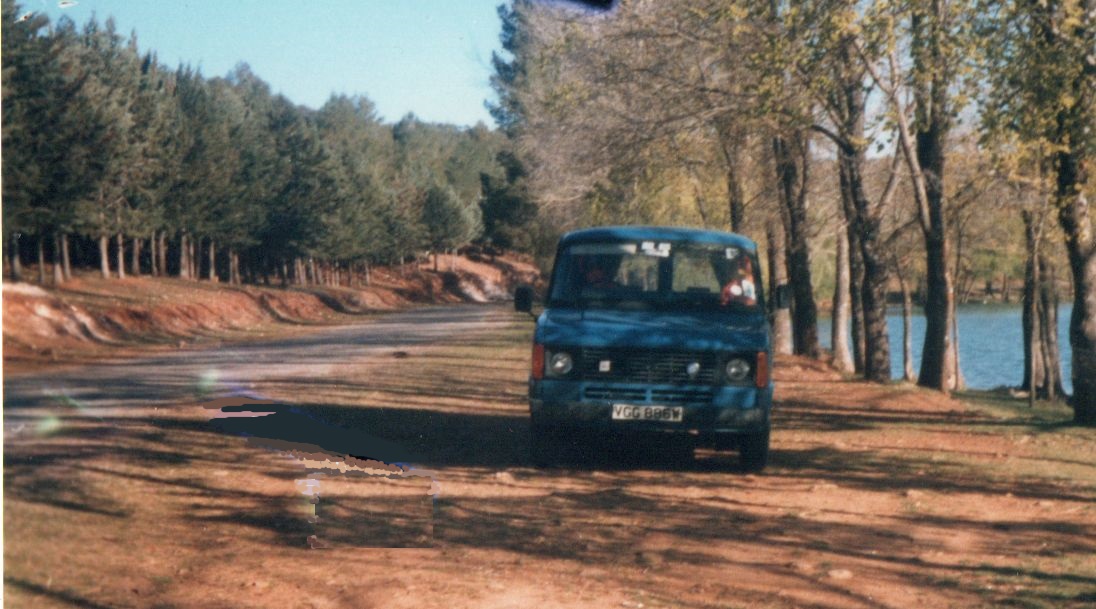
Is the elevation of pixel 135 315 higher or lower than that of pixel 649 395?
higher

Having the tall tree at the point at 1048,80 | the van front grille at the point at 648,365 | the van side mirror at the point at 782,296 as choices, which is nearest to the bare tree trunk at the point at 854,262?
the tall tree at the point at 1048,80

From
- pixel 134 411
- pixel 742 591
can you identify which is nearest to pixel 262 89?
pixel 134 411

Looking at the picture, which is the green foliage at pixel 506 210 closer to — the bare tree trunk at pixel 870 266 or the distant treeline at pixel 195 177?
the distant treeline at pixel 195 177

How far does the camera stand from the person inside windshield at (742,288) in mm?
11203

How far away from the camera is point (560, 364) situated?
397 inches

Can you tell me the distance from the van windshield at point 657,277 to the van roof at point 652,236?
0.20ft

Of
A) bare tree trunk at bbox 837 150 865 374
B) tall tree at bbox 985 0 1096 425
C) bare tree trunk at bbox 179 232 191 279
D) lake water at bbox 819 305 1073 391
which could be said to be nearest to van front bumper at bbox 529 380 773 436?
tall tree at bbox 985 0 1096 425

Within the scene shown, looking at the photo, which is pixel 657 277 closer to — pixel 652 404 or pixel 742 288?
pixel 742 288

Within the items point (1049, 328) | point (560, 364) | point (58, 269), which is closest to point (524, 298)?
point (560, 364)

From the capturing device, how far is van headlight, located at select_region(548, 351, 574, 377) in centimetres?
1008

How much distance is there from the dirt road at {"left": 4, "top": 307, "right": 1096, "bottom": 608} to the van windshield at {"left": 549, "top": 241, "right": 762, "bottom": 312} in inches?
61.5

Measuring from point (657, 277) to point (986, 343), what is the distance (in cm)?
5337

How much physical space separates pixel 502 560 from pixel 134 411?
25.5ft

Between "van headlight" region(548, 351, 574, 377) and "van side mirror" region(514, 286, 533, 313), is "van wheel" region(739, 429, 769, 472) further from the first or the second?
"van side mirror" region(514, 286, 533, 313)
